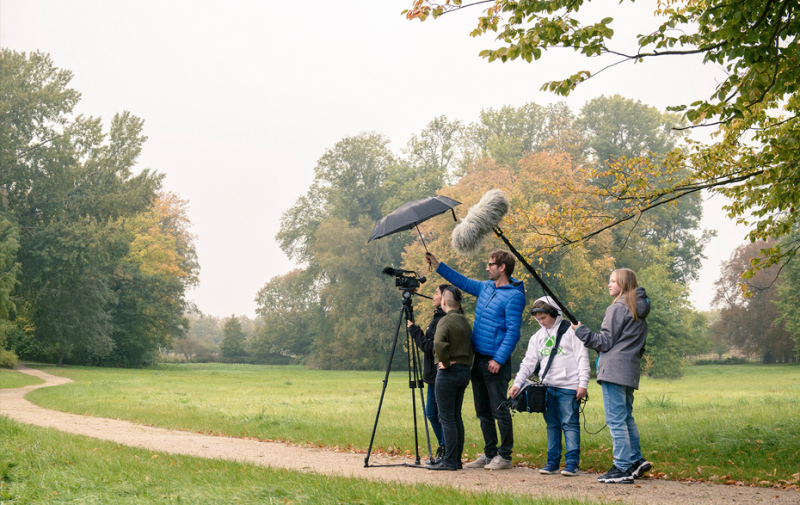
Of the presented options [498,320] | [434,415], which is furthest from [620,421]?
[434,415]

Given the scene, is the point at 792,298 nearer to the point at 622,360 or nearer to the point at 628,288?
the point at 628,288

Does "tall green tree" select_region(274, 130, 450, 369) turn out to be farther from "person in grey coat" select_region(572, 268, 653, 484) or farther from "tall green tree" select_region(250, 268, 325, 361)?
"person in grey coat" select_region(572, 268, 653, 484)

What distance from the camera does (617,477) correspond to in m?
5.99

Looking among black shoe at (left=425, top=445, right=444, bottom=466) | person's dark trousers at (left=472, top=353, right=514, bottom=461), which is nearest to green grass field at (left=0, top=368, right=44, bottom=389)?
black shoe at (left=425, top=445, right=444, bottom=466)

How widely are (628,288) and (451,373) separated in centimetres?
201

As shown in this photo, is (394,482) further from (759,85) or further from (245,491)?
(759,85)

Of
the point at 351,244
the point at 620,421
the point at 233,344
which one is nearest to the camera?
the point at 620,421

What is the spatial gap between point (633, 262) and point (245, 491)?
38605mm

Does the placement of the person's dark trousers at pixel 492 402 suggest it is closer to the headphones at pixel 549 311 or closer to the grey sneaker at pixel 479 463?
the grey sneaker at pixel 479 463

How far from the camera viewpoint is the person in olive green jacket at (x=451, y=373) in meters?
6.67

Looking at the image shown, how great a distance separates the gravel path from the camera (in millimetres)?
5445

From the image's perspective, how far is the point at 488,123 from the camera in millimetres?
49969

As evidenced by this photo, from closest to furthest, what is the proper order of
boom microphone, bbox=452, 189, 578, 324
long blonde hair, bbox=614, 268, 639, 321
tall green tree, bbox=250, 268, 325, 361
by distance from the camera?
long blonde hair, bbox=614, 268, 639, 321
boom microphone, bbox=452, 189, 578, 324
tall green tree, bbox=250, 268, 325, 361

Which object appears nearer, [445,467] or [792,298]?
[445,467]
